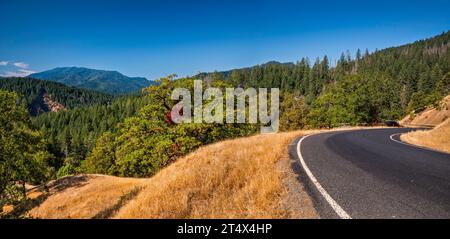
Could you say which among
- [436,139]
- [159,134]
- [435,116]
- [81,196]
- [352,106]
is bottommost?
[81,196]

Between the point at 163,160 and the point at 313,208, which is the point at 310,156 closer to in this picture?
the point at 313,208

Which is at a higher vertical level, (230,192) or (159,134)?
(230,192)

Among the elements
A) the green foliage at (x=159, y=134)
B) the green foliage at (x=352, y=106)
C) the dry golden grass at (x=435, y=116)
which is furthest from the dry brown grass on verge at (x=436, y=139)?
the dry golden grass at (x=435, y=116)

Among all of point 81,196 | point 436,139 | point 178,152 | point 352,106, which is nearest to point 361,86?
point 352,106

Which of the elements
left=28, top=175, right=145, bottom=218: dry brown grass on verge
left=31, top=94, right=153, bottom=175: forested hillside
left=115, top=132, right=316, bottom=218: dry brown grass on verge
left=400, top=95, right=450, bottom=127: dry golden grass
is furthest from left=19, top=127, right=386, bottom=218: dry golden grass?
left=31, top=94, right=153, bottom=175: forested hillside

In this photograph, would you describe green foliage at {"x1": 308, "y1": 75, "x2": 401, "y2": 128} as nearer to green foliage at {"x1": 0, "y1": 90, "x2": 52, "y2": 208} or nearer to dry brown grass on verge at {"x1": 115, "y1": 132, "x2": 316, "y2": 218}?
dry brown grass on verge at {"x1": 115, "y1": 132, "x2": 316, "y2": 218}

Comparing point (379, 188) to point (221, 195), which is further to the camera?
point (221, 195)

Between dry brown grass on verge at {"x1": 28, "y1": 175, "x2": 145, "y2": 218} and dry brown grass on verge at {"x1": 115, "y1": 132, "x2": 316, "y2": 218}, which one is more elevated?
dry brown grass on verge at {"x1": 115, "y1": 132, "x2": 316, "y2": 218}

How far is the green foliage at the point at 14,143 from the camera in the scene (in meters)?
16.4

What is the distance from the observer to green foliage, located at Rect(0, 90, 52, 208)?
16.4 m

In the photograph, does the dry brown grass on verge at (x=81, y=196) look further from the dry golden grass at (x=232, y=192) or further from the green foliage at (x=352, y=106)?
the green foliage at (x=352, y=106)

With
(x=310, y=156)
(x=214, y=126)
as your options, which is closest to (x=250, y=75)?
(x=214, y=126)

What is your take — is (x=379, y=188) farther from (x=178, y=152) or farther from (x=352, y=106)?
(x=352, y=106)

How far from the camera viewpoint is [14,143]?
55.9ft
